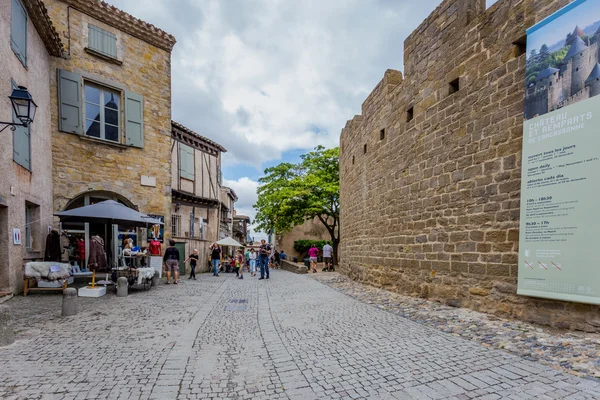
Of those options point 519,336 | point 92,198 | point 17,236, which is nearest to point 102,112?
A: point 92,198

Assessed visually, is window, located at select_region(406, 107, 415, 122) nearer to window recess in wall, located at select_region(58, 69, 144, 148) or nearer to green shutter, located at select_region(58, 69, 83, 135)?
window recess in wall, located at select_region(58, 69, 144, 148)

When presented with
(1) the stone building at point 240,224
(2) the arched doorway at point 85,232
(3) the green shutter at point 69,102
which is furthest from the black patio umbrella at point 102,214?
(1) the stone building at point 240,224

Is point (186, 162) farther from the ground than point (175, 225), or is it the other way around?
point (186, 162)

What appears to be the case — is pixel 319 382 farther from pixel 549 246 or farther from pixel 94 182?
pixel 94 182

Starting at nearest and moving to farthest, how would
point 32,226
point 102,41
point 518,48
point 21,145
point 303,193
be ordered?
point 518,48
point 21,145
point 32,226
point 102,41
point 303,193

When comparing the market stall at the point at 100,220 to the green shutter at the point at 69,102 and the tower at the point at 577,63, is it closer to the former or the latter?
the green shutter at the point at 69,102

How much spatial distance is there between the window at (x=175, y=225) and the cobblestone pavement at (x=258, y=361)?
10139 mm

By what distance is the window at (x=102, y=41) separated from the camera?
33.6 feet

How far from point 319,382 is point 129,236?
1013 centimetres

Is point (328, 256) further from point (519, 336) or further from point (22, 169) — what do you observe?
point (519, 336)

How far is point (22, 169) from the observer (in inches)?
294

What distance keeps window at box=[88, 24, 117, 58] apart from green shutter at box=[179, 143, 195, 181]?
590 cm

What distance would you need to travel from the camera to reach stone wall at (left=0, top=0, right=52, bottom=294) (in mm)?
6688

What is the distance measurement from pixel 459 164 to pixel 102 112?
34.2 feet
